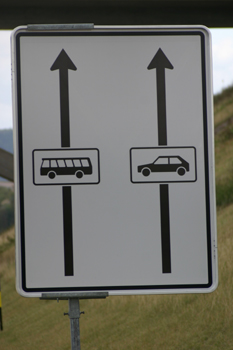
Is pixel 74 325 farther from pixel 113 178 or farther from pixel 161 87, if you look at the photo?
pixel 161 87

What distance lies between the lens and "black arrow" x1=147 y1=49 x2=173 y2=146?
72.6 inches

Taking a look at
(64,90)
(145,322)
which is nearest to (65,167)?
(64,90)

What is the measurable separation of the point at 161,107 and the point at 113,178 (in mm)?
354

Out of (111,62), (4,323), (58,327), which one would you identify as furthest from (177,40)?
(4,323)

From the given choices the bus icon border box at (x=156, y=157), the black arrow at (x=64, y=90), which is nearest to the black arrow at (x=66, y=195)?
the black arrow at (x=64, y=90)

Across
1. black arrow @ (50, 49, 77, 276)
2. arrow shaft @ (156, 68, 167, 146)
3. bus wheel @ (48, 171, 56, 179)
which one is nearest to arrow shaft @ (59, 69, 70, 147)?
black arrow @ (50, 49, 77, 276)

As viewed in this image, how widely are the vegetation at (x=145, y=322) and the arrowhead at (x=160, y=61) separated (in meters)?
3.88

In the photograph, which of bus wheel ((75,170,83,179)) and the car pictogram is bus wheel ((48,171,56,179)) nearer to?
bus wheel ((75,170,83,179))

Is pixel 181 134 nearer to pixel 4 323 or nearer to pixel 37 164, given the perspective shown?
pixel 37 164

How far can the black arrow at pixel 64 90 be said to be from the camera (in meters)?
1.86

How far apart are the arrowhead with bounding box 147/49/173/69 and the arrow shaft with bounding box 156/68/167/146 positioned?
0.8 inches

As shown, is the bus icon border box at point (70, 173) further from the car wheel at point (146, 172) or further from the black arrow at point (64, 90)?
the car wheel at point (146, 172)

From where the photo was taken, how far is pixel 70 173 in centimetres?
183

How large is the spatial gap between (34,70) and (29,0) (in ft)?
5.99
